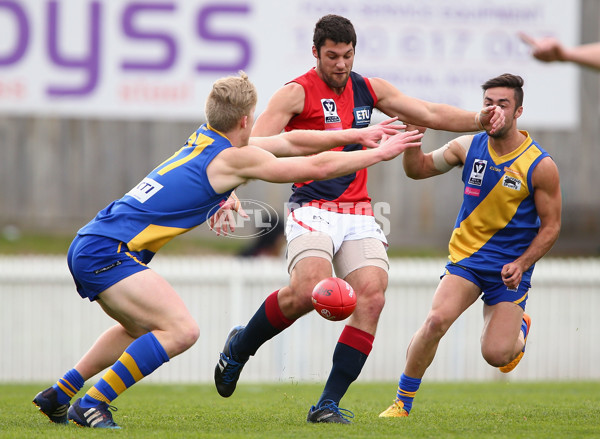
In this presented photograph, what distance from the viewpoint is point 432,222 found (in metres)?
13.5

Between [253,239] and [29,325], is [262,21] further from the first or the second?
[29,325]

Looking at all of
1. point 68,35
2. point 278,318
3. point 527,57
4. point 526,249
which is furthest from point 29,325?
point 527,57

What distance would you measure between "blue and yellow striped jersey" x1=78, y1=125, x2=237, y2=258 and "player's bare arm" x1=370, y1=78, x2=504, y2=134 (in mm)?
1466

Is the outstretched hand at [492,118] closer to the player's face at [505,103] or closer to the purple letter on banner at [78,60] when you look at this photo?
the player's face at [505,103]

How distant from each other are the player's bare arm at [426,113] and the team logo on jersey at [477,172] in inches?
9.4

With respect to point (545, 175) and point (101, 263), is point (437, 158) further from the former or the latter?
point (101, 263)

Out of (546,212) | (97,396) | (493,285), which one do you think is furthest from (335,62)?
(97,396)

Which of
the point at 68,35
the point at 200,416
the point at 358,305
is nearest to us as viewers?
the point at 358,305

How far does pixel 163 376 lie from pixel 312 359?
180 cm

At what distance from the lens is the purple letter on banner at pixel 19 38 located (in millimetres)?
12664

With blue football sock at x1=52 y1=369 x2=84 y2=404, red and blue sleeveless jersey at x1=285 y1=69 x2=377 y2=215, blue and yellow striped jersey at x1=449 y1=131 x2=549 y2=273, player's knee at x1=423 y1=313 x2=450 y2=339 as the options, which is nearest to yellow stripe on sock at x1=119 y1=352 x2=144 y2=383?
blue football sock at x1=52 y1=369 x2=84 y2=404

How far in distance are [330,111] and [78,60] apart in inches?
310

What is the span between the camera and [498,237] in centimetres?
599

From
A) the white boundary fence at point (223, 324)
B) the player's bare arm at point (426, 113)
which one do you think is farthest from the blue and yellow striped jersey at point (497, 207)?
the white boundary fence at point (223, 324)
